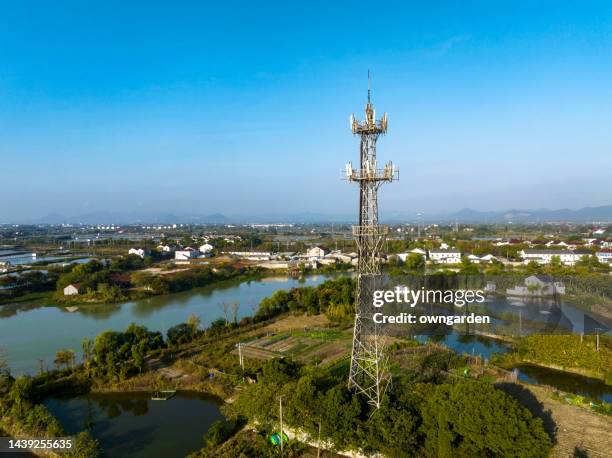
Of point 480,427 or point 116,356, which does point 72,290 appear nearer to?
point 116,356

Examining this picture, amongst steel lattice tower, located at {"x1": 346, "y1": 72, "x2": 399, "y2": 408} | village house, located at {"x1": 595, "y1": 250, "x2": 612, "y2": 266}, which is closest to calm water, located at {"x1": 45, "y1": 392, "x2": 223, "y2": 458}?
steel lattice tower, located at {"x1": 346, "y1": 72, "x2": 399, "y2": 408}

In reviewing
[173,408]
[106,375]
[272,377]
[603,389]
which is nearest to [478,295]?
[603,389]

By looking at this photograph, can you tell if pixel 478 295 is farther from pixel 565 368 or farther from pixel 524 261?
pixel 524 261

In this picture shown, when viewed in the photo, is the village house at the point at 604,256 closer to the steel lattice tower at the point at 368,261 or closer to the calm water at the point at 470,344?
the calm water at the point at 470,344

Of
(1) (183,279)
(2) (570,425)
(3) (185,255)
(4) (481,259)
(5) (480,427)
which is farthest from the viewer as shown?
(3) (185,255)

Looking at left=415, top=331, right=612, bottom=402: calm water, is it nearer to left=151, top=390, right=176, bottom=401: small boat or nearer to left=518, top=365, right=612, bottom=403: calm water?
left=518, top=365, right=612, bottom=403: calm water

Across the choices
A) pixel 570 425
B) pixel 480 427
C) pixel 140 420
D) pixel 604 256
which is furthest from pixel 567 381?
pixel 604 256

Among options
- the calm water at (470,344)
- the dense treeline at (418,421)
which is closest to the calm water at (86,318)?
the calm water at (470,344)
